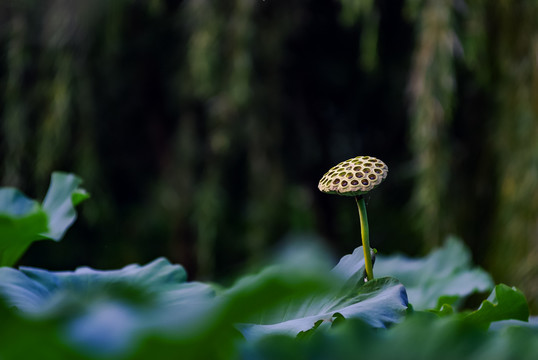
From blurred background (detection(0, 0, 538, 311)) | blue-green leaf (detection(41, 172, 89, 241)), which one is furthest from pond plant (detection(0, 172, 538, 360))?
blurred background (detection(0, 0, 538, 311))

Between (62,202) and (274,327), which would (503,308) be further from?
(62,202)

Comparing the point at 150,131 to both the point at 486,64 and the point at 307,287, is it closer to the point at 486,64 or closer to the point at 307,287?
the point at 486,64

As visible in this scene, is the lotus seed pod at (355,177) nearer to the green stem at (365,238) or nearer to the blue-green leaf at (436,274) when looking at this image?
the green stem at (365,238)

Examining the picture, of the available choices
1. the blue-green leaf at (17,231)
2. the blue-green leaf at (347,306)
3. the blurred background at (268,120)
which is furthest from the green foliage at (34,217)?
the blurred background at (268,120)

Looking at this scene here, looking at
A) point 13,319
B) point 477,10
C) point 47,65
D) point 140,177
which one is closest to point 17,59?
point 47,65

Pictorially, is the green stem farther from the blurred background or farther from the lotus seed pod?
the blurred background

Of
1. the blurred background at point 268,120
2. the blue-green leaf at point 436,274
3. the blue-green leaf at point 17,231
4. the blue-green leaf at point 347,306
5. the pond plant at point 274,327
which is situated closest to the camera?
the pond plant at point 274,327

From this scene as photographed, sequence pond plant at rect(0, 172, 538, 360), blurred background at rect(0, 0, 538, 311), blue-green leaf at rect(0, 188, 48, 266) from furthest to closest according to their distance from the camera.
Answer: blurred background at rect(0, 0, 538, 311) < blue-green leaf at rect(0, 188, 48, 266) < pond plant at rect(0, 172, 538, 360)
